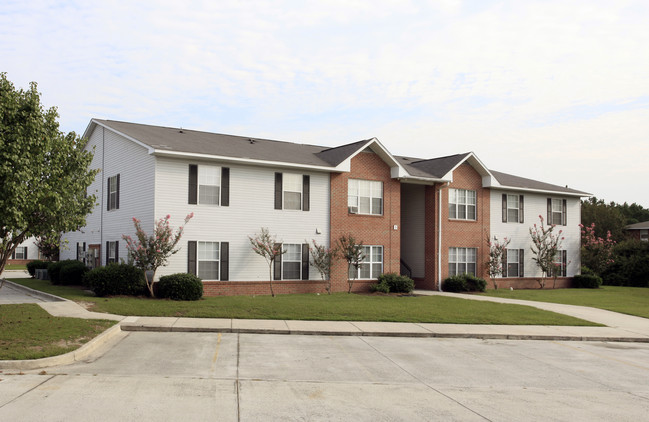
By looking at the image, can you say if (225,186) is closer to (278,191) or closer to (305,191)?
(278,191)

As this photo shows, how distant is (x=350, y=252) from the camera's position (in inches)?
1005

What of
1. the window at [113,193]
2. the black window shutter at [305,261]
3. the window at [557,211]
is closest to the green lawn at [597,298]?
the window at [557,211]

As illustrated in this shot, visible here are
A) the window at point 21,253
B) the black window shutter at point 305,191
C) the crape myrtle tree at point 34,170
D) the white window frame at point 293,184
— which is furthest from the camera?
the window at point 21,253

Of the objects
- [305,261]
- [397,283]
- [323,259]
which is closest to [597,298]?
[397,283]

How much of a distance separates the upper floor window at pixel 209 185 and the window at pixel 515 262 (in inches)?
683

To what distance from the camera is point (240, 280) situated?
76.5ft

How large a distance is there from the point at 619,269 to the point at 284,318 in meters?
32.8

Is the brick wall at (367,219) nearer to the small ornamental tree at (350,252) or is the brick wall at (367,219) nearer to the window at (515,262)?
the small ornamental tree at (350,252)

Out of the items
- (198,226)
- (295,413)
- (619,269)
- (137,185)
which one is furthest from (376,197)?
(619,269)

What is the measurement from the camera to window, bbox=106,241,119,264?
2511 centimetres

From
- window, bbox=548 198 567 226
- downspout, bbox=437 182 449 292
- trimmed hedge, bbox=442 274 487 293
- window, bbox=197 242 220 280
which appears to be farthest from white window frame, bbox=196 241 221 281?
window, bbox=548 198 567 226

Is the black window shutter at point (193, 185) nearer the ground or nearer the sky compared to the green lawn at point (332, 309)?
nearer the sky

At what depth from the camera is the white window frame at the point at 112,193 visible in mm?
26020

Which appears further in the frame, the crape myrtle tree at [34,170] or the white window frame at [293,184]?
the white window frame at [293,184]
